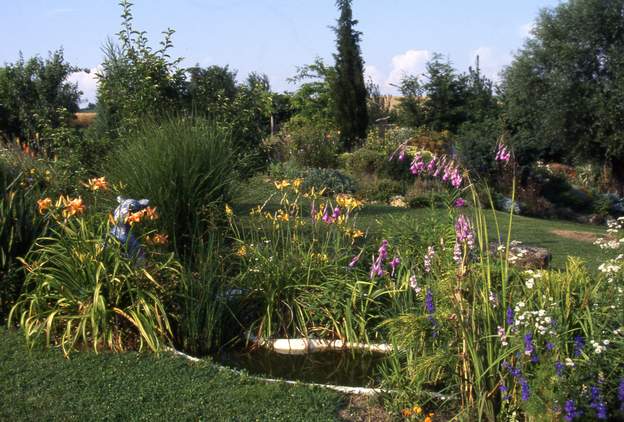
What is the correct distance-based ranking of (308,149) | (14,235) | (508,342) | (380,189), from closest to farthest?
(508,342) → (14,235) → (380,189) → (308,149)

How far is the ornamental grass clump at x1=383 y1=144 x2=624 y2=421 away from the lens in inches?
148

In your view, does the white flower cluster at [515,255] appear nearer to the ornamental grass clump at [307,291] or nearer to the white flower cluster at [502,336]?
the white flower cluster at [502,336]

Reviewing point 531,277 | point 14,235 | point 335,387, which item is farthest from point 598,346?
point 14,235

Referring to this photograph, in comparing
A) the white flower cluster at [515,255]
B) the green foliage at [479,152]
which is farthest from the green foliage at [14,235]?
the green foliage at [479,152]

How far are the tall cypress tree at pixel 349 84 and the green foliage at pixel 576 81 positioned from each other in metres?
5.38

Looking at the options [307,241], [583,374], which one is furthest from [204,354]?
[583,374]

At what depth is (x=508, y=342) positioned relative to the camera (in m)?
4.20

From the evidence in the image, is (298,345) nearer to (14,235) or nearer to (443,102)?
(14,235)

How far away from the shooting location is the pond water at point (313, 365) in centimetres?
515

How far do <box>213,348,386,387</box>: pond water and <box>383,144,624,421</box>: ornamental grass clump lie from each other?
0.43 m

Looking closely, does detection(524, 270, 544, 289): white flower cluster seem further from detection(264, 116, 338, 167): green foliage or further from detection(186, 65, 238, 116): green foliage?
detection(264, 116, 338, 167): green foliage

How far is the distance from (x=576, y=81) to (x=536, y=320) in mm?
18758

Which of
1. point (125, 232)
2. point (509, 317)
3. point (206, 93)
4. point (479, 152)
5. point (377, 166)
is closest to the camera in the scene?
point (509, 317)

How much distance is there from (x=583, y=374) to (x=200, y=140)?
14.3 feet
